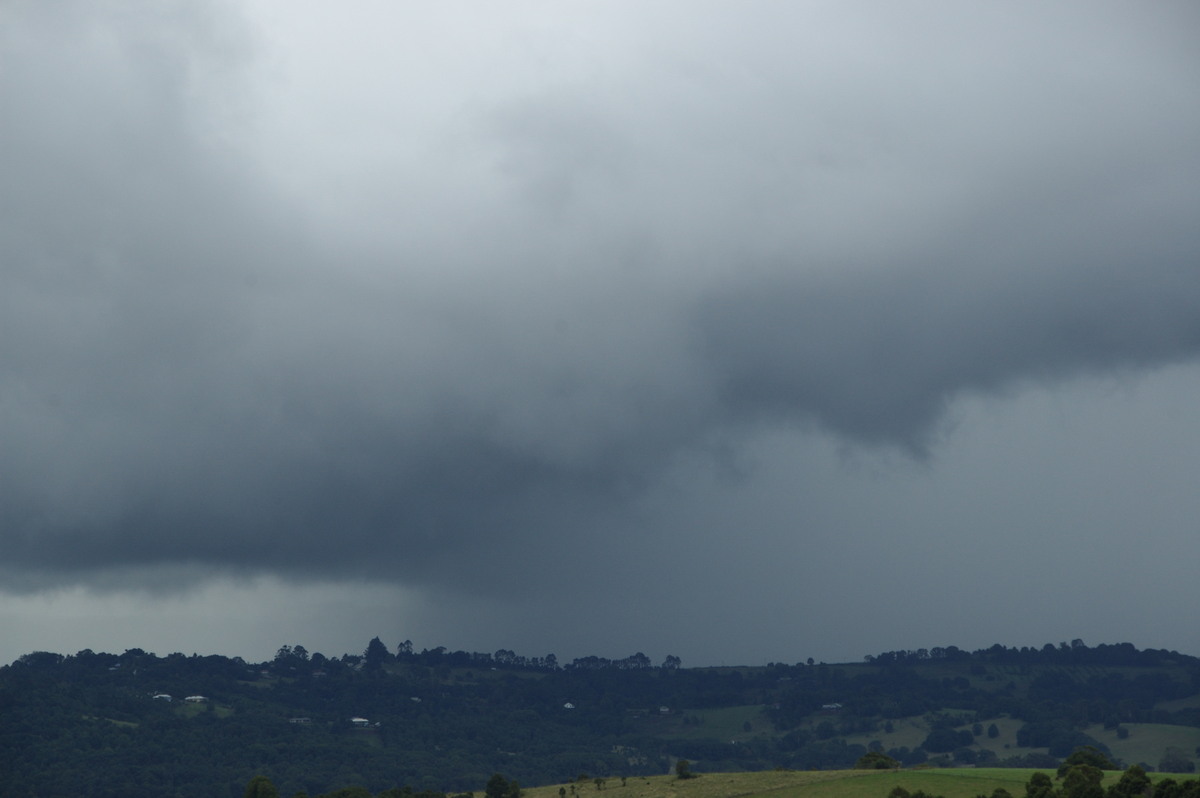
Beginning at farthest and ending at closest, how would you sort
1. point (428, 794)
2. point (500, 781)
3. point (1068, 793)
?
point (428, 794) → point (500, 781) → point (1068, 793)

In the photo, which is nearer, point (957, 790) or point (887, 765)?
point (957, 790)

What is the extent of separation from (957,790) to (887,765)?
39.6 m

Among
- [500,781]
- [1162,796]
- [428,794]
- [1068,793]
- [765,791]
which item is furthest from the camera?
[428,794]

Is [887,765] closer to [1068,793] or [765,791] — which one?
[765,791]

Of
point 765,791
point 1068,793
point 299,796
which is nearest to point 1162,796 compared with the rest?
point 1068,793

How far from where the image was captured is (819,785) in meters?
165

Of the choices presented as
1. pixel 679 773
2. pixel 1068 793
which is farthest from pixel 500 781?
pixel 1068 793

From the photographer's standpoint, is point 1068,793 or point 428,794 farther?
point 428,794

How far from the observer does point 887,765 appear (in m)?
186

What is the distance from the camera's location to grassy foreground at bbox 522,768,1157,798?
14979 cm

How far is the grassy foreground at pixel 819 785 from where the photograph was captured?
14979 centimetres

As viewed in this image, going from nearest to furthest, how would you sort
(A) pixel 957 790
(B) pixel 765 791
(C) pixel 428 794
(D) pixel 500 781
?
(A) pixel 957 790 < (B) pixel 765 791 < (D) pixel 500 781 < (C) pixel 428 794

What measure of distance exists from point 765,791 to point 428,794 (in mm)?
64890

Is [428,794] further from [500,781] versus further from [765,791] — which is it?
[765,791]
